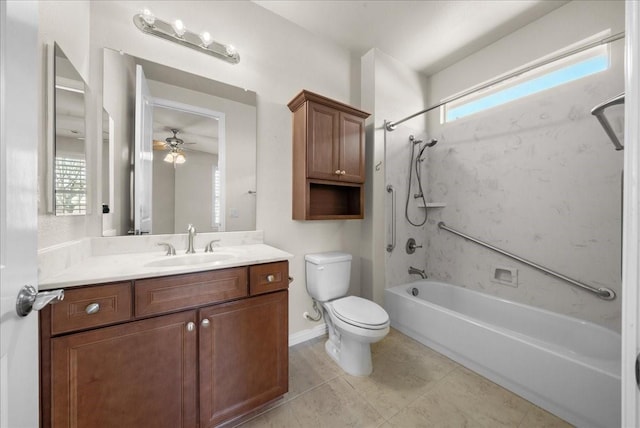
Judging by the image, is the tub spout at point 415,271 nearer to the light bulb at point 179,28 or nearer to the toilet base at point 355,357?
the toilet base at point 355,357

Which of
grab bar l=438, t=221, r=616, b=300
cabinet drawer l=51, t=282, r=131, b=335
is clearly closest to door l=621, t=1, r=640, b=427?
cabinet drawer l=51, t=282, r=131, b=335

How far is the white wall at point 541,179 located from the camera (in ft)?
5.40

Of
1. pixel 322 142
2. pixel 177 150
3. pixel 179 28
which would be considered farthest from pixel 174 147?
pixel 322 142

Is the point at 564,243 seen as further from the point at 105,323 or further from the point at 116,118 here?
the point at 116,118

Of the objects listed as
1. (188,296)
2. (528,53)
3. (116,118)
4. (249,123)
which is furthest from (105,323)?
(528,53)

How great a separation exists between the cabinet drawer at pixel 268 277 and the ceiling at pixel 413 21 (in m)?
2.07

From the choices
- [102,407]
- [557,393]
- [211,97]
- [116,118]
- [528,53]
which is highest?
[528,53]

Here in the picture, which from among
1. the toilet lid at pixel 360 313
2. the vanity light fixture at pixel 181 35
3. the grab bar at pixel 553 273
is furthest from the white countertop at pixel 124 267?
the grab bar at pixel 553 273

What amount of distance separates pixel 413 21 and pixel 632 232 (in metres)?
2.33

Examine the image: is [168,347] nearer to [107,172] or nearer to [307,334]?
[107,172]

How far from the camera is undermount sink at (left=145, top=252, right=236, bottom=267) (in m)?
1.30

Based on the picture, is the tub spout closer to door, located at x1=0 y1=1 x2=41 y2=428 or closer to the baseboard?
the baseboard

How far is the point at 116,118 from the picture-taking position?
137 cm

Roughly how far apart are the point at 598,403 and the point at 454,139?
2266 millimetres
